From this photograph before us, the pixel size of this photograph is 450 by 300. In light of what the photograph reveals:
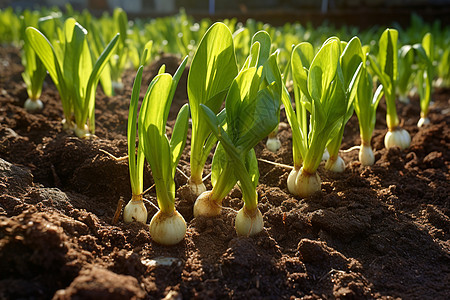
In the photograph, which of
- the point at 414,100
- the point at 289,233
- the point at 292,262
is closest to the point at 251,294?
the point at 292,262

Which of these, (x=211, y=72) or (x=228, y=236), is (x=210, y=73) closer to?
(x=211, y=72)

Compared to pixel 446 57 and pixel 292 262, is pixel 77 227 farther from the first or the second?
pixel 446 57

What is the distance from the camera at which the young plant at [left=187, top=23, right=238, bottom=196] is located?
1.29 metres

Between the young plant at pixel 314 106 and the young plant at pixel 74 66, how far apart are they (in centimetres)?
78

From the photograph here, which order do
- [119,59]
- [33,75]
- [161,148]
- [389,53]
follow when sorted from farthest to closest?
[119,59] < [33,75] < [389,53] < [161,148]

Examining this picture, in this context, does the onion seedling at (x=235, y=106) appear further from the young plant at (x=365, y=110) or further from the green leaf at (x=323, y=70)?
the young plant at (x=365, y=110)

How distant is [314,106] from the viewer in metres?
1.47

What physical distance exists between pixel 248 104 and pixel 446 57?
3145mm

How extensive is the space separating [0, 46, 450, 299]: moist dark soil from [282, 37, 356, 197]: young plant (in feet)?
0.32

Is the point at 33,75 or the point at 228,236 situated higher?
the point at 33,75

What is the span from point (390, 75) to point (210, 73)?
3.61ft

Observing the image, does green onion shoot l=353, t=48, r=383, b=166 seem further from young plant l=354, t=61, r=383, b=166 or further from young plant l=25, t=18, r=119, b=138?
young plant l=25, t=18, r=119, b=138

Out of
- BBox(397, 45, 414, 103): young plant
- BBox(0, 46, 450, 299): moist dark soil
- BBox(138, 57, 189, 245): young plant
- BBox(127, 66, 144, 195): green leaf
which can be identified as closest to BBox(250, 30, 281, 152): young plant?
BBox(138, 57, 189, 245): young plant

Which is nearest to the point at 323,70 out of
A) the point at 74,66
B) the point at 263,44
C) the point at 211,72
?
the point at 263,44
